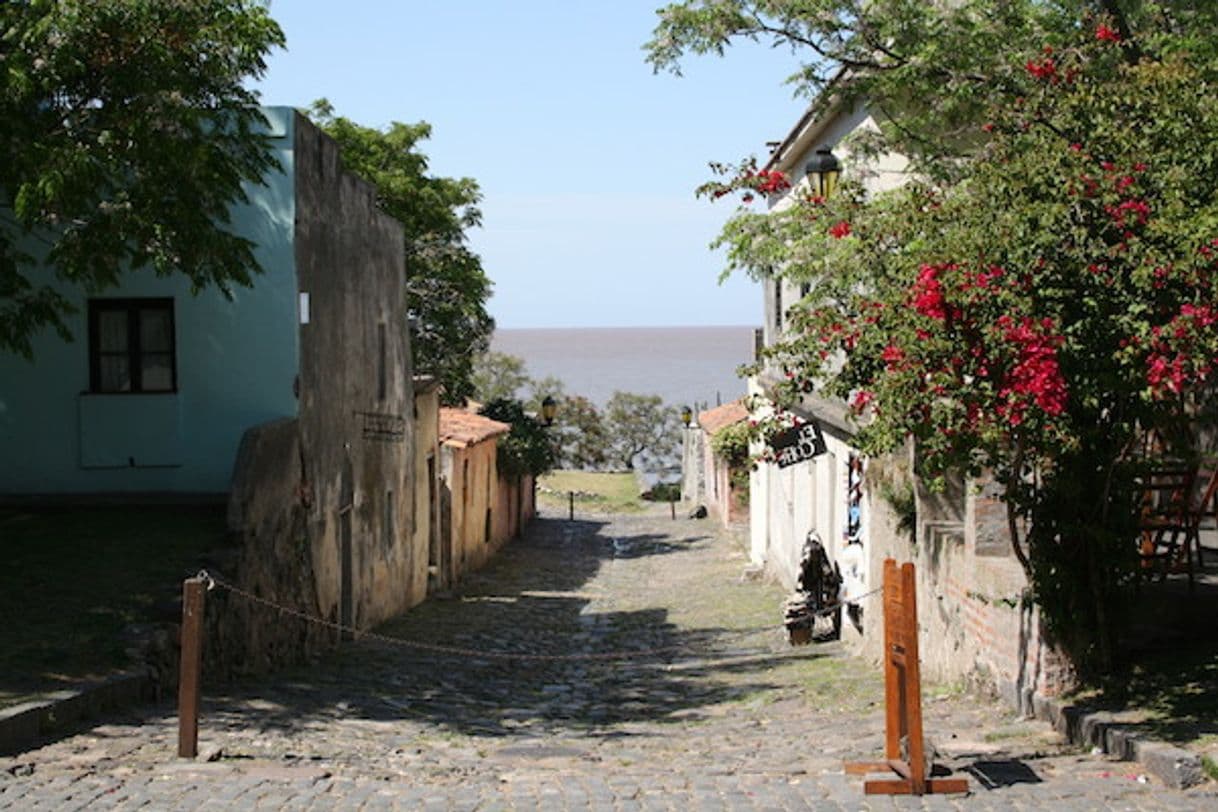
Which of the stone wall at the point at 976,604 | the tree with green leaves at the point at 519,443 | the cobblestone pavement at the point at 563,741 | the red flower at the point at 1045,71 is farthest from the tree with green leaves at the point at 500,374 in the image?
the red flower at the point at 1045,71

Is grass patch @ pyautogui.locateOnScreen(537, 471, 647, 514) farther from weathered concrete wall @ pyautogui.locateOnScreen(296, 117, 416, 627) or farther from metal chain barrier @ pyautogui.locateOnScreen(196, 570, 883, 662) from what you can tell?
metal chain barrier @ pyautogui.locateOnScreen(196, 570, 883, 662)

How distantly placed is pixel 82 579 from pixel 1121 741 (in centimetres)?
919

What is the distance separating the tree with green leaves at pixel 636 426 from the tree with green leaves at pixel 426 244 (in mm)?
38067

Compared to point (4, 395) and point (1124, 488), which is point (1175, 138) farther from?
point (4, 395)

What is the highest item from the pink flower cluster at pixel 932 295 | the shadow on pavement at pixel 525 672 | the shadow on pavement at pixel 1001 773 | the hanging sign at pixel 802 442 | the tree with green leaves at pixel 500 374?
the tree with green leaves at pixel 500 374

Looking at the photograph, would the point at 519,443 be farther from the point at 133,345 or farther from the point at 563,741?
the point at 563,741

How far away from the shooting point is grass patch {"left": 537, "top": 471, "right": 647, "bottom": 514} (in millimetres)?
56594

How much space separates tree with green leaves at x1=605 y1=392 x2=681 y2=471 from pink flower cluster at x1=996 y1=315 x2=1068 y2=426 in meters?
65.6

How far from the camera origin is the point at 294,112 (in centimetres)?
1756

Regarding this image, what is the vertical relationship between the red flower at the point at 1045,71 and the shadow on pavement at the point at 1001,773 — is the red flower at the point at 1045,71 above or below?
above

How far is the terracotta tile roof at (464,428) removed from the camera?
3297cm

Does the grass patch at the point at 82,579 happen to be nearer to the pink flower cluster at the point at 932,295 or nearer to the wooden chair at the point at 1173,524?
the pink flower cluster at the point at 932,295

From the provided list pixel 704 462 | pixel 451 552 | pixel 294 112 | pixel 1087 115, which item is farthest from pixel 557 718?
pixel 704 462

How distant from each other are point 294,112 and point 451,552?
48.0 feet
